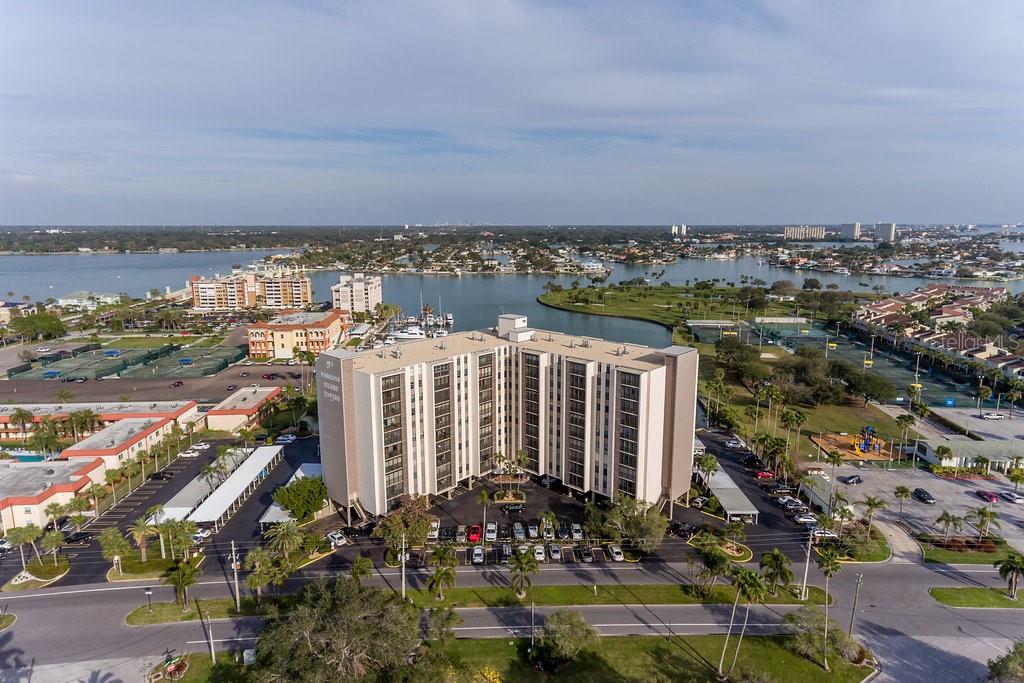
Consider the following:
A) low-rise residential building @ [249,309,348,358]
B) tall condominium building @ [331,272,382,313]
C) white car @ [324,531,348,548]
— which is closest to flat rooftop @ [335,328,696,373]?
white car @ [324,531,348,548]

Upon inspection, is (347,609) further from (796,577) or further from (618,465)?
(796,577)

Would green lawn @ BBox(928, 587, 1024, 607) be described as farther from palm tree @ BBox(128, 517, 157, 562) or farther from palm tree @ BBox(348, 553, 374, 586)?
palm tree @ BBox(128, 517, 157, 562)

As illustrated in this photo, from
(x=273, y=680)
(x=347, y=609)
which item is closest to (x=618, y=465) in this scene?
(x=347, y=609)

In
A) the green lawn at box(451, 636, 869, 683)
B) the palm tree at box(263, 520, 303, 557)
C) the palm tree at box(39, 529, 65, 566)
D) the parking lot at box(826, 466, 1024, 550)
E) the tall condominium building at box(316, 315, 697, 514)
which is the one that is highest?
the tall condominium building at box(316, 315, 697, 514)

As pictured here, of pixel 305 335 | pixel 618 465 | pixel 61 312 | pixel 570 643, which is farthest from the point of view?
pixel 61 312

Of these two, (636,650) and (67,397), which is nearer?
(636,650)

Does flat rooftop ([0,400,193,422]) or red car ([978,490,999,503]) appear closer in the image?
red car ([978,490,999,503])

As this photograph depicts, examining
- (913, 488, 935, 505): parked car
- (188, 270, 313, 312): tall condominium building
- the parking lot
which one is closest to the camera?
the parking lot
